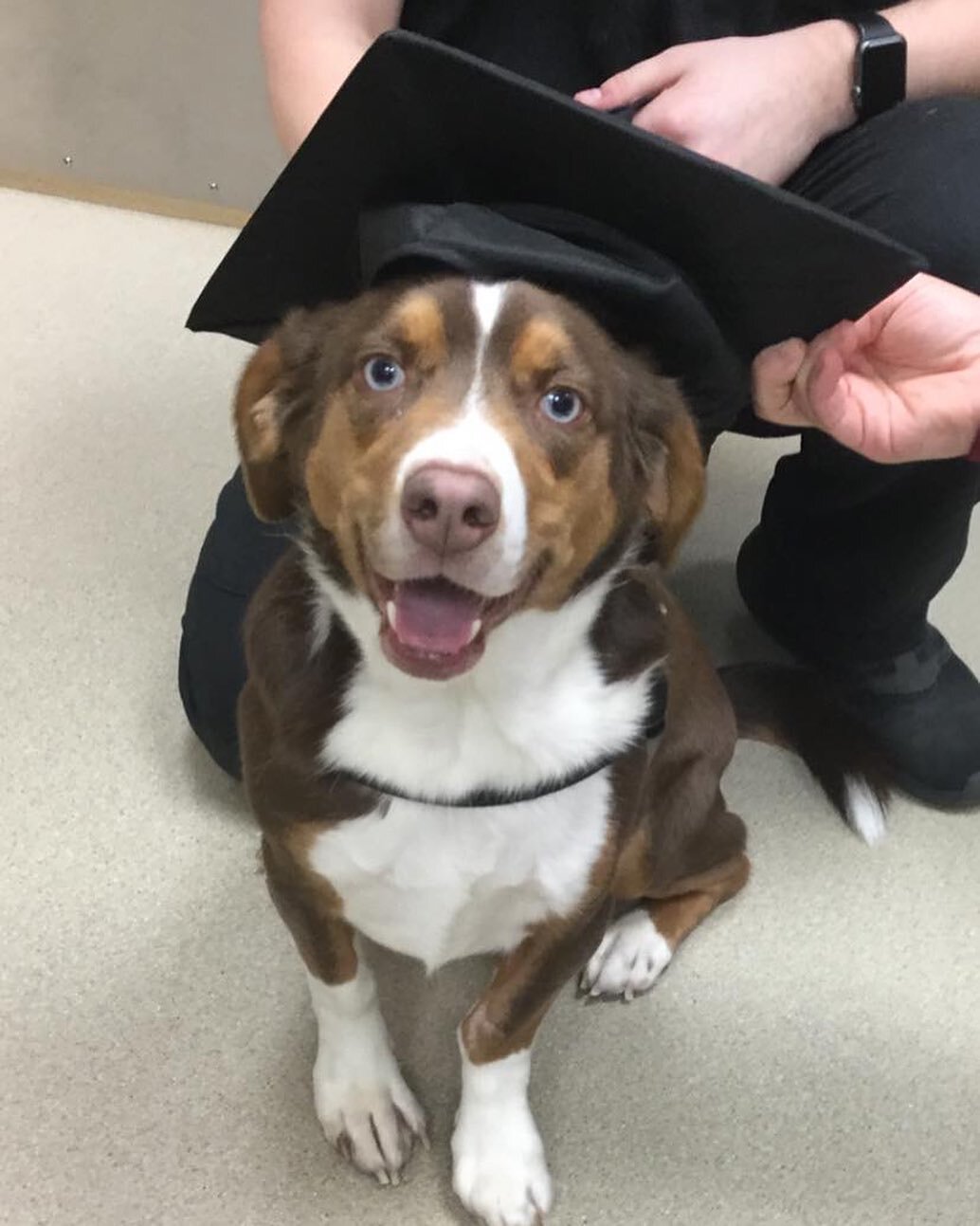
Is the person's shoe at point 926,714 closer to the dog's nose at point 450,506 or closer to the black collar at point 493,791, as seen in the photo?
the black collar at point 493,791

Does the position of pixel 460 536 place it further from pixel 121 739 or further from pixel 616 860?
pixel 121 739

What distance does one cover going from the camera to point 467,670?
1.01m

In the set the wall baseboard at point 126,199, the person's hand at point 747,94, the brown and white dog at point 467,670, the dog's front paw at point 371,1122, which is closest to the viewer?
the brown and white dog at point 467,670

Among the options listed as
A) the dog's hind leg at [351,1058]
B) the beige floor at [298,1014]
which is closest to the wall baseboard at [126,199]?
the beige floor at [298,1014]

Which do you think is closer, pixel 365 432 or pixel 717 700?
pixel 365 432

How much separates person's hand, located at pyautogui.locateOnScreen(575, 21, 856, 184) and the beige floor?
2.89 ft

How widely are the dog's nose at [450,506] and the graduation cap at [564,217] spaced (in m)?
0.20

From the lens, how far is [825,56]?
4.37 ft

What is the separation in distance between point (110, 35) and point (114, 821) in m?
1.89

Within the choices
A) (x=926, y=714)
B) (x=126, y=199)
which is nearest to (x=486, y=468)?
(x=926, y=714)

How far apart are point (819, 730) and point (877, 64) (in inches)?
31.9

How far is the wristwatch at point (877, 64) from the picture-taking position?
1351mm

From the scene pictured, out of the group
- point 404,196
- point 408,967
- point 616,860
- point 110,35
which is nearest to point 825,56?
point 404,196

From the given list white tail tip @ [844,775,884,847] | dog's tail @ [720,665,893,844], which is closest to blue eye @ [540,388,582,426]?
dog's tail @ [720,665,893,844]
